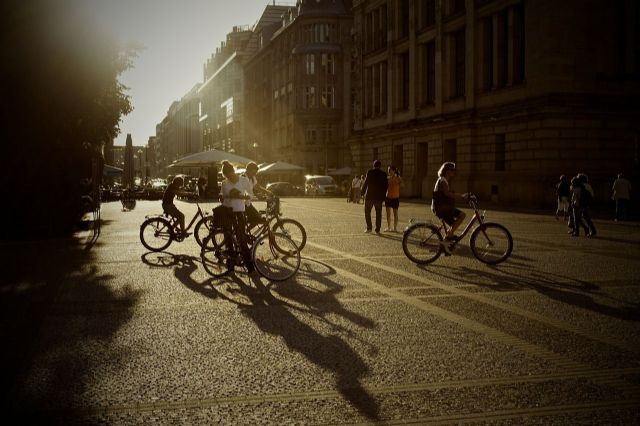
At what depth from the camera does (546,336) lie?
7016 mm

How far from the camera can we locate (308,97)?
82.3m

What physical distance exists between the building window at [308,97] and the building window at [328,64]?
2269 mm

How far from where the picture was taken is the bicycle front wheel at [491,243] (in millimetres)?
12587

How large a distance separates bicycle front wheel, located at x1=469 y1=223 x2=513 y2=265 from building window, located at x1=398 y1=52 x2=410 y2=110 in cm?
4123

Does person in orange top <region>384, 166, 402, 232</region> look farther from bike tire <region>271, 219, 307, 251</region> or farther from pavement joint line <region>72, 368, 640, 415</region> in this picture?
pavement joint line <region>72, 368, 640, 415</region>

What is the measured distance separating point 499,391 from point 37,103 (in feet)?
57.7

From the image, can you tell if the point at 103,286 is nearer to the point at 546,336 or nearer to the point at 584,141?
the point at 546,336

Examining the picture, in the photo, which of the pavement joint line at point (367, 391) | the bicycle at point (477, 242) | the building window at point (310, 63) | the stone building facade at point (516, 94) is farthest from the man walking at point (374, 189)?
the building window at point (310, 63)

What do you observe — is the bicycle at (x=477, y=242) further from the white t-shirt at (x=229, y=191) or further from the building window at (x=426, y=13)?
the building window at (x=426, y=13)

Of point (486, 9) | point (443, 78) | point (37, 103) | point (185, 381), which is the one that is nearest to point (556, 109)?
point (486, 9)

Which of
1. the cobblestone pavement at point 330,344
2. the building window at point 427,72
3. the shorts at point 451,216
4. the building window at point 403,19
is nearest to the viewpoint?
the cobblestone pavement at point 330,344

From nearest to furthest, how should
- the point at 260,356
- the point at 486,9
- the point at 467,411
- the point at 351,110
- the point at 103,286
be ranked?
the point at 467,411 < the point at 260,356 < the point at 103,286 < the point at 486,9 < the point at 351,110

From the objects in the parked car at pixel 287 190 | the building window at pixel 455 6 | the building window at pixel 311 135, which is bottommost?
the parked car at pixel 287 190

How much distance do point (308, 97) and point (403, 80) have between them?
2959 cm
